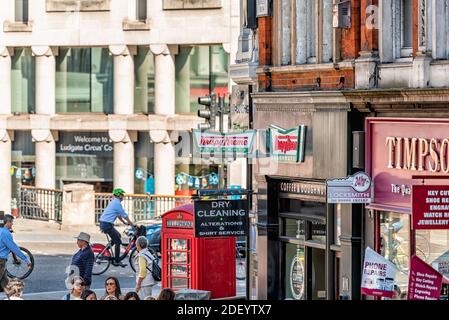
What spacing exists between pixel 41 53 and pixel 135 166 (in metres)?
4.82

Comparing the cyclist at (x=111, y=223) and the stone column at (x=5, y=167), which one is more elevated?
the stone column at (x=5, y=167)

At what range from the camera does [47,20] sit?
50.8m

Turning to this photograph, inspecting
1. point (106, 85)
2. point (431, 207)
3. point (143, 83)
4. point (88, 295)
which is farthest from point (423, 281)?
point (106, 85)

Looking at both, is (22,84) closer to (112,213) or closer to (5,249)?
(112,213)

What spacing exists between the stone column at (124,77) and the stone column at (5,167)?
402 cm

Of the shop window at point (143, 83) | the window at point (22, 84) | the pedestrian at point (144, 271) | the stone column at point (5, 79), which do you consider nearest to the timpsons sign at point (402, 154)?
the pedestrian at point (144, 271)

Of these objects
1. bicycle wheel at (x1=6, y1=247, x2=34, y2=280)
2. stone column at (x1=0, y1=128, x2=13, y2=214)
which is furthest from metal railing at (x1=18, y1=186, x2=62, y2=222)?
bicycle wheel at (x1=6, y1=247, x2=34, y2=280)

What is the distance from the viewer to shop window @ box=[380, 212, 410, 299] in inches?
802

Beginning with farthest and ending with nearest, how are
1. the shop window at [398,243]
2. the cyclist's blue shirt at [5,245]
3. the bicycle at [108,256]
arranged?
1. the bicycle at [108,256]
2. the cyclist's blue shirt at [5,245]
3. the shop window at [398,243]

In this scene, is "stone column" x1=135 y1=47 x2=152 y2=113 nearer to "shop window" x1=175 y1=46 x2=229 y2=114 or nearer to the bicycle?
"shop window" x1=175 y1=46 x2=229 y2=114

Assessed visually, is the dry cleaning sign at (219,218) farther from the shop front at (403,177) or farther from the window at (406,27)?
the window at (406,27)

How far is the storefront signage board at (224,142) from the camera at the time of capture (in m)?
23.6

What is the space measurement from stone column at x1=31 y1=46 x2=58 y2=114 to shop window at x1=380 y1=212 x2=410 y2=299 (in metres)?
31.1
